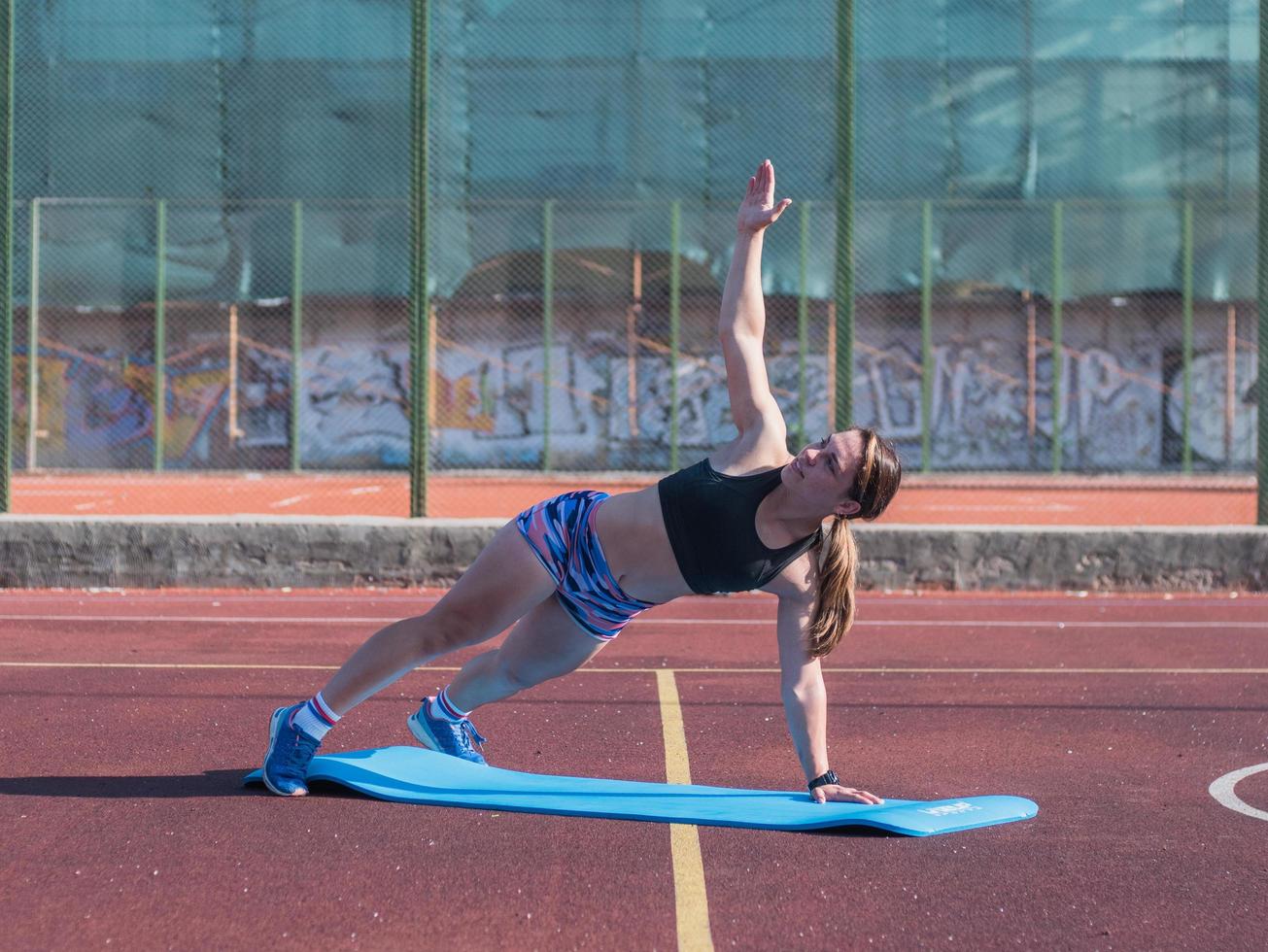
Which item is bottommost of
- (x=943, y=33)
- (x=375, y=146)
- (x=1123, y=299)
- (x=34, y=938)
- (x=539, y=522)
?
(x=34, y=938)

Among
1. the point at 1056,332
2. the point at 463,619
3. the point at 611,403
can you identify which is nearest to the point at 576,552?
the point at 463,619

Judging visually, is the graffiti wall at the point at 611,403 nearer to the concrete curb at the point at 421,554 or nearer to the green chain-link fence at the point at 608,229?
the green chain-link fence at the point at 608,229

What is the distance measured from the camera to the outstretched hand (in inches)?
179

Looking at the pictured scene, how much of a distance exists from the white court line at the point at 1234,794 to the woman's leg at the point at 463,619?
2223 millimetres

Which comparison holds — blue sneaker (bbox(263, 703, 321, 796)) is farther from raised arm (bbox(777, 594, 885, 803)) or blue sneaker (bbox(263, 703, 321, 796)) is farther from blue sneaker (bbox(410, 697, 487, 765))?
raised arm (bbox(777, 594, 885, 803))

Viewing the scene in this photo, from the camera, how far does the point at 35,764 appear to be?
17.4ft

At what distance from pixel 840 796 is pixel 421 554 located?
6162mm

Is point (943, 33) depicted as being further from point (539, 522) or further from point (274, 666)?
point (539, 522)

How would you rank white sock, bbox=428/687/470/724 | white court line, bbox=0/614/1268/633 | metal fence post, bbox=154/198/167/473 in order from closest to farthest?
1. white sock, bbox=428/687/470/724
2. white court line, bbox=0/614/1268/633
3. metal fence post, bbox=154/198/167/473

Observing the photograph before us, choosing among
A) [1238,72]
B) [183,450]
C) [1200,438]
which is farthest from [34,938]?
[1238,72]

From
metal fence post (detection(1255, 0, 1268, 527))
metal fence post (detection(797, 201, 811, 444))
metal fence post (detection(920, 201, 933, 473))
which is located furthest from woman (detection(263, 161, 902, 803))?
metal fence post (detection(797, 201, 811, 444))

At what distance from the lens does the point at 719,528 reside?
172 inches

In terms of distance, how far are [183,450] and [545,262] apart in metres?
6.13

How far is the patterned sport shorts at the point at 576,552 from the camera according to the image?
14.8ft
